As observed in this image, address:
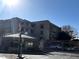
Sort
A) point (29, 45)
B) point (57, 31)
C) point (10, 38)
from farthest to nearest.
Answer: point (57, 31) → point (29, 45) → point (10, 38)

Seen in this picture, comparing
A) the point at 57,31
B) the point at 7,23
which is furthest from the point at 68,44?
the point at 7,23

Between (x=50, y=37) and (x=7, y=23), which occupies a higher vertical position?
(x=7, y=23)

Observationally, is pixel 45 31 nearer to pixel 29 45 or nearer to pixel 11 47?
pixel 29 45

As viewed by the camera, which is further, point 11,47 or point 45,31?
point 45,31

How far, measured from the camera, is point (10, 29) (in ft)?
202

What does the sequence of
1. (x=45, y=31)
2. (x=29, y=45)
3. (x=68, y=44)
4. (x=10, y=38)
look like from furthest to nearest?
(x=45, y=31) < (x=68, y=44) < (x=29, y=45) < (x=10, y=38)

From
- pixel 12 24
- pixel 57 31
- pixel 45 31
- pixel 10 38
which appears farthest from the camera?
pixel 57 31

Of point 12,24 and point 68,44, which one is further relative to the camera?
point 12,24

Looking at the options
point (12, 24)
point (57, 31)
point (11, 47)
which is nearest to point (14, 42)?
point (11, 47)

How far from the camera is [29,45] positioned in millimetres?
39469

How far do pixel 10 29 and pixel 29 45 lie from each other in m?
24.0

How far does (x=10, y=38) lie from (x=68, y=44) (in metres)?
21.8

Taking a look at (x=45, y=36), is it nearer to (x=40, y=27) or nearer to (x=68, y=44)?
(x=40, y=27)

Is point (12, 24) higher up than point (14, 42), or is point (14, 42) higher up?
point (12, 24)
